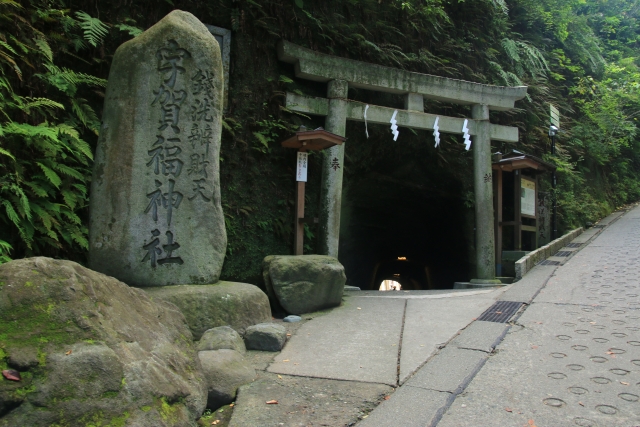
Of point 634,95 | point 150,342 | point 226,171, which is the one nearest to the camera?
point 150,342

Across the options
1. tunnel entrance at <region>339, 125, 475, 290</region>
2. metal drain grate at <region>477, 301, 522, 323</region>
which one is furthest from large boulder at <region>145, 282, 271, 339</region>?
tunnel entrance at <region>339, 125, 475, 290</region>

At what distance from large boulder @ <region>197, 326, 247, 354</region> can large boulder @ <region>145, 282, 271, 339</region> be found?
24cm

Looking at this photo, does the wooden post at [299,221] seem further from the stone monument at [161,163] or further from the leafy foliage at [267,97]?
the stone monument at [161,163]

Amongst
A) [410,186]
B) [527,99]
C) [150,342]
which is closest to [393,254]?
[410,186]

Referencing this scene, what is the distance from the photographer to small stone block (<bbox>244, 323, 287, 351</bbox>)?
191 inches

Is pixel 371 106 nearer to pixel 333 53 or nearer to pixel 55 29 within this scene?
pixel 333 53

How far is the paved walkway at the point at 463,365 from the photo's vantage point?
3.32 m

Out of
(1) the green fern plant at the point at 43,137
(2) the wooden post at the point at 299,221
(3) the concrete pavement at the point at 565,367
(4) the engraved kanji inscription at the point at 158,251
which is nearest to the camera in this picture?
(3) the concrete pavement at the point at 565,367

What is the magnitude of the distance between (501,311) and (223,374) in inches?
165

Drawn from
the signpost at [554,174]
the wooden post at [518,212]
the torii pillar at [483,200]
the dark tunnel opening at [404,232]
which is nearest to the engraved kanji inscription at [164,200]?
the dark tunnel opening at [404,232]

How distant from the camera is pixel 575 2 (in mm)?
19438

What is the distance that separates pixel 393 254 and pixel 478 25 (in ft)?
33.2

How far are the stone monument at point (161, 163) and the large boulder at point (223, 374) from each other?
140 cm

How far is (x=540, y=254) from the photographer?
10375mm
